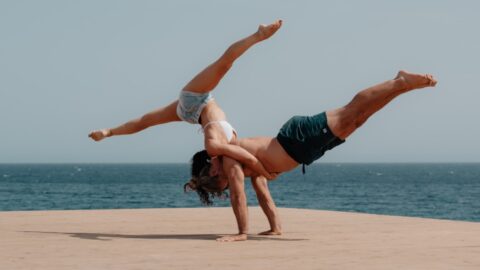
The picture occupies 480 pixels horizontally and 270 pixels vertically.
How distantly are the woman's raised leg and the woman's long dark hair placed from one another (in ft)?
1.70

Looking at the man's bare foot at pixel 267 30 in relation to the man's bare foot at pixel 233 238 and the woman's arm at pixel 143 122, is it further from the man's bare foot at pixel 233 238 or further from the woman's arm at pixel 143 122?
the man's bare foot at pixel 233 238

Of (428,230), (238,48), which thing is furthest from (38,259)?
(428,230)

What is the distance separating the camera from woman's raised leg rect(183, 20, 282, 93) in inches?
242

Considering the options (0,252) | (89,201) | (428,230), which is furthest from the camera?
(89,201)

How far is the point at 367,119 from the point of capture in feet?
20.1

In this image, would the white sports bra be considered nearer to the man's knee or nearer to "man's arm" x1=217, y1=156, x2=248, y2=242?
"man's arm" x1=217, y1=156, x2=248, y2=242

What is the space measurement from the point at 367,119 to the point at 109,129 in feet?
7.75

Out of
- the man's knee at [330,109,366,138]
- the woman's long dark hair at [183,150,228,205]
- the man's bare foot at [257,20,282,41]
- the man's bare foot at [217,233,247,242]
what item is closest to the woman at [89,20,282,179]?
the man's bare foot at [257,20,282,41]

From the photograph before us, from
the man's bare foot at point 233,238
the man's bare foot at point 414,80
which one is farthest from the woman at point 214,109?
the man's bare foot at point 414,80

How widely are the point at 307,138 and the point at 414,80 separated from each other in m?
0.87

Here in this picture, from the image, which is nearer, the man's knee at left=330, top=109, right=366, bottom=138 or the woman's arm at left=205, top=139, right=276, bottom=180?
the man's knee at left=330, top=109, right=366, bottom=138

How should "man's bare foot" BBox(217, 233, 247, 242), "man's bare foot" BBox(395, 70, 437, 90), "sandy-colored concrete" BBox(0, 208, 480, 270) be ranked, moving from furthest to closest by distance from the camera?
"man's bare foot" BBox(217, 233, 247, 242) < "man's bare foot" BBox(395, 70, 437, 90) < "sandy-colored concrete" BBox(0, 208, 480, 270)

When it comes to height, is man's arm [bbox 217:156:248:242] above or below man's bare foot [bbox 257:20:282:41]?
below

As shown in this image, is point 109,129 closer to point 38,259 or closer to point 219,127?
point 219,127
